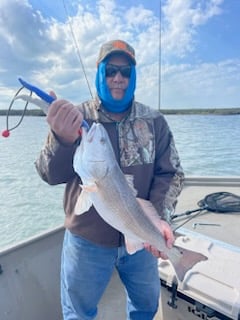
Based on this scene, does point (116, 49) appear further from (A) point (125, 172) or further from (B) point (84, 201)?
(B) point (84, 201)

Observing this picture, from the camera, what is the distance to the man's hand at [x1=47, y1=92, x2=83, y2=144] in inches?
51.1

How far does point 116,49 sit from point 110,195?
0.86 meters

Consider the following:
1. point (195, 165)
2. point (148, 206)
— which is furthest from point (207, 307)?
point (195, 165)

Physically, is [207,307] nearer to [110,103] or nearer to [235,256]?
[235,256]

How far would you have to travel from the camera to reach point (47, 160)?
1.59 metres

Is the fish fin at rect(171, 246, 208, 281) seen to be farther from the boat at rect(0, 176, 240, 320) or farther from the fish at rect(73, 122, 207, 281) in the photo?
the boat at rect(0, 176, 240, 320)

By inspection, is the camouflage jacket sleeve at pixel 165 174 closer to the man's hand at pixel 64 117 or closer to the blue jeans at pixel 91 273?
the blue jeans at pixel 91 273

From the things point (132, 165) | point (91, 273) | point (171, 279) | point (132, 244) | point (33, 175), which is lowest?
point (33, 175)

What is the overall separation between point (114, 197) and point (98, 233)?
431 mm

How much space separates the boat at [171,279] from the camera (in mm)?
1927

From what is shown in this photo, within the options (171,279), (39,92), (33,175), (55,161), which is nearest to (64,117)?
(39,92)

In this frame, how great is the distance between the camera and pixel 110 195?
54.6 inches

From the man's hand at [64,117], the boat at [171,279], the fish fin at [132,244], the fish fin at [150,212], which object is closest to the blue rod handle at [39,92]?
the man's hand at [64,117]

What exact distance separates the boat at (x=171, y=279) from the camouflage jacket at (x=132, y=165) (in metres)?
0.52
